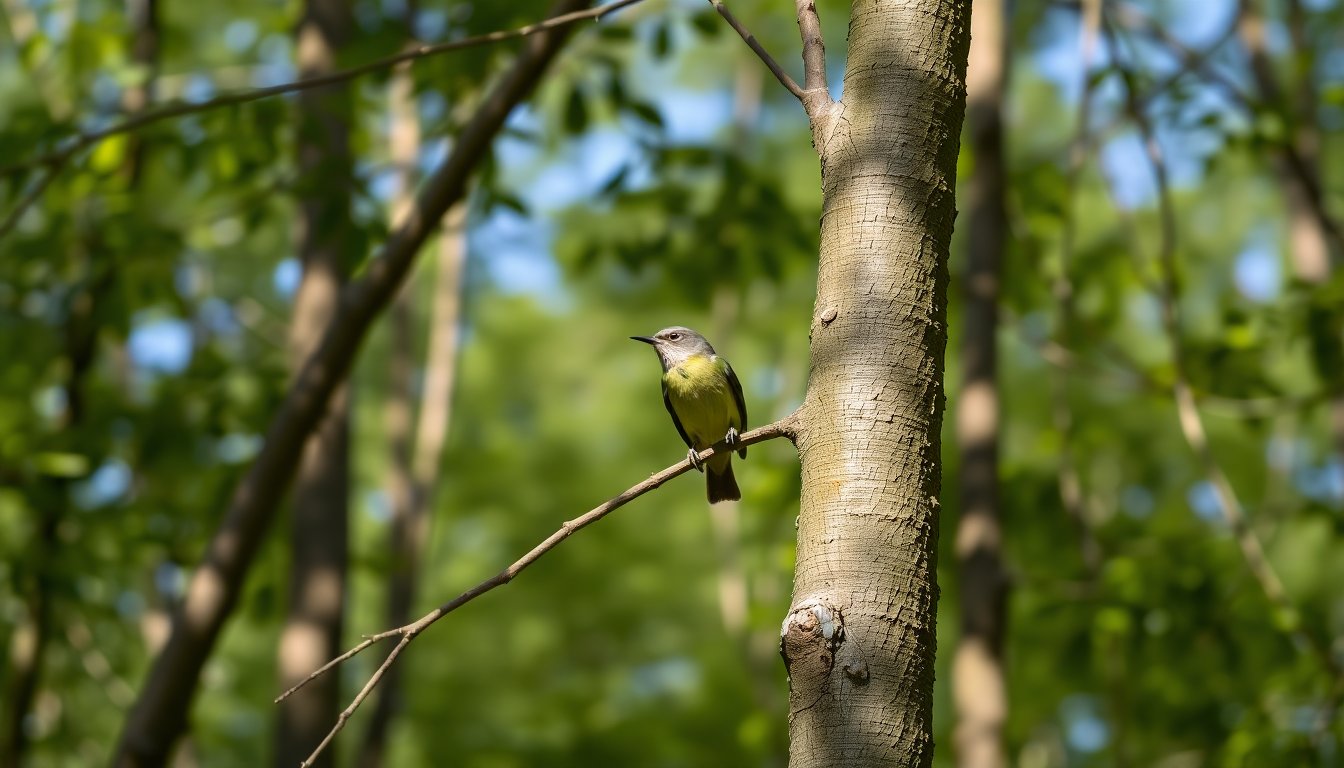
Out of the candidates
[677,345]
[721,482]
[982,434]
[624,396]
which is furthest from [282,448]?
[624,396]

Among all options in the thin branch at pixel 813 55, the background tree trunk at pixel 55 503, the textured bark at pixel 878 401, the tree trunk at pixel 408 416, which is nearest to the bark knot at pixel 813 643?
the textured bark at pixel 878 401

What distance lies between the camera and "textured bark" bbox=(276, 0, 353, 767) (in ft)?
18.8

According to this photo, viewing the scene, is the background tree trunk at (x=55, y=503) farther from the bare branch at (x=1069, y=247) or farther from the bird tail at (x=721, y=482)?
the bare branch at (x=1069, y=247)

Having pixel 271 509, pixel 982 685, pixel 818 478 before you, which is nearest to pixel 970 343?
pixel 982 685

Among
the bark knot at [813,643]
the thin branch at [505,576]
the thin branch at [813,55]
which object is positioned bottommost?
the bark knot at [813,643]

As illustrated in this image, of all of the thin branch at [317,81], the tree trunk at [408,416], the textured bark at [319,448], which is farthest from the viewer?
the tree trunk at [408,416]

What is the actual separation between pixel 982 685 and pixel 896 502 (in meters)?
3.84

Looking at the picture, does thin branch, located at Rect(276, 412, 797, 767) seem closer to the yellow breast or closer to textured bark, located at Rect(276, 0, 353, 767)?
textured bark, located at Rect(276, 0, 353, 767)

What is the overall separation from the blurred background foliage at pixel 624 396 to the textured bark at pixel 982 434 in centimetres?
30

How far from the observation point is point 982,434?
5957mm

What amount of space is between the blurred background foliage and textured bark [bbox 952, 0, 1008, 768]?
0.30 m

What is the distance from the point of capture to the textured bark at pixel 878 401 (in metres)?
1.88

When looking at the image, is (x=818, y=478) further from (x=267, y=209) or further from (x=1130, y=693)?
(x=1130, y=693)

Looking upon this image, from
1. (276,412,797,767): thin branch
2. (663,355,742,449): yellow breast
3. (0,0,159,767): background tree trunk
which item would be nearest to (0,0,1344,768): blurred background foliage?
(0,0,159,767): background tree trunk
